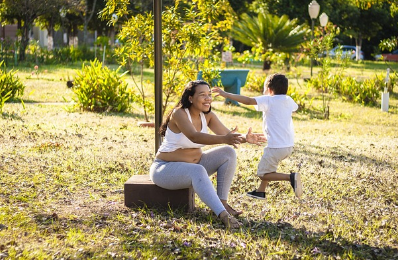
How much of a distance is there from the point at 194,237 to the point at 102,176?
2102mm

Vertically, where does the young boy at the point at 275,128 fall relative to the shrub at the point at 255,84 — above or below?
above

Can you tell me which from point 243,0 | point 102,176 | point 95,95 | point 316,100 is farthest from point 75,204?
point 243,0

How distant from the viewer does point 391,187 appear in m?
6.12

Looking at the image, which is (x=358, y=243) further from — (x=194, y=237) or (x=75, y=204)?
(x=75, y=204)

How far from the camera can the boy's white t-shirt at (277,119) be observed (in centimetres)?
530

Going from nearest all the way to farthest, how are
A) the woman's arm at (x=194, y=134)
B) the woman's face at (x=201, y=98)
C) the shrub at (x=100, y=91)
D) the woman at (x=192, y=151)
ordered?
the woman's arm at (x=194, y=134), the woman at (x=192, y=151), the woman's face at (x=201, y=98), the shrub at (x=100, y=91)

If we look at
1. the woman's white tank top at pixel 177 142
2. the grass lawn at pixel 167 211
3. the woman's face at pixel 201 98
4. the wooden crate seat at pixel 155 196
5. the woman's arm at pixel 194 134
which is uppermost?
the woman's face at pixel 201 98

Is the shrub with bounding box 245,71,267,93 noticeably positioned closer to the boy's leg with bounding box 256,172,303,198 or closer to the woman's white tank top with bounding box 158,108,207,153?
the boy's leg with bounding box 256,172,303,198

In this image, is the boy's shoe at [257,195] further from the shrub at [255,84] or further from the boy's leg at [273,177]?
the shrub at [255,84]

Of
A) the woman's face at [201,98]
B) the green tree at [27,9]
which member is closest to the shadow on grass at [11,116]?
the woman's face at [201,98]

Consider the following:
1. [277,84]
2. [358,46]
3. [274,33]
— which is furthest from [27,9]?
[358,46]

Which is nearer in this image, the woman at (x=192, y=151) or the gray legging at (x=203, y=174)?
the gray legging at (x=203, y=174)

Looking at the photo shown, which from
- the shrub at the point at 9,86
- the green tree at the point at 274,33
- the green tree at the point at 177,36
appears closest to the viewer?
the green tree at the point at 177,36

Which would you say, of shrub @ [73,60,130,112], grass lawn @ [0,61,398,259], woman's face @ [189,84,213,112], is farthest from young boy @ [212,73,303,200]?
shrub @ [73,60,130,112]
